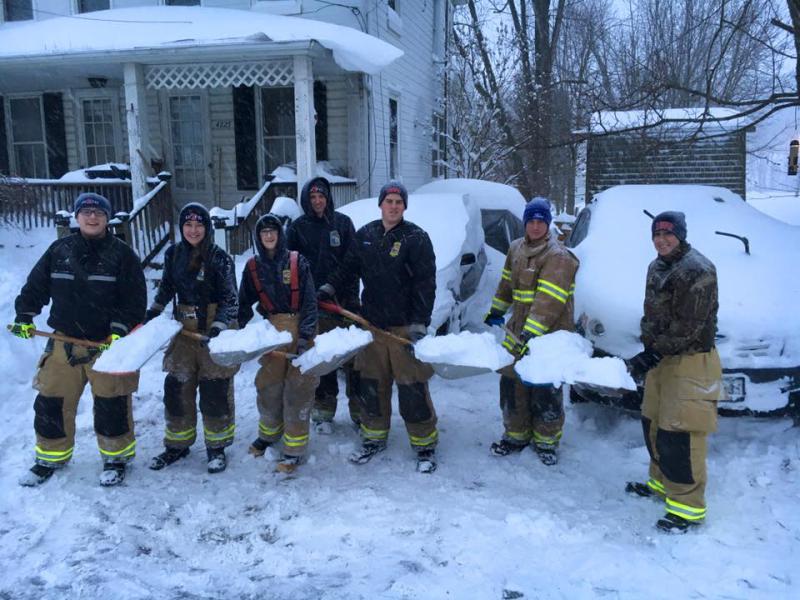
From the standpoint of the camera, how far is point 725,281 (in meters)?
4.68

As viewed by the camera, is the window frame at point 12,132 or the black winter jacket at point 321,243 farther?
the window frame at point 12,132

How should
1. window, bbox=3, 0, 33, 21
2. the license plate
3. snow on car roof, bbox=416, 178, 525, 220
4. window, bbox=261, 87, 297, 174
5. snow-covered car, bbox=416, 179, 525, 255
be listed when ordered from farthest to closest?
1. window, bbox=3, 0, 33, 21
2. window, bbox=261, 87, 297, 174
3. snow on car roof, bbox=416, 178, 525, 220
4. snow-covered car, bbox=416, 179, 525, 255
5. the license plate

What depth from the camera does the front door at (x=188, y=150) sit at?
12.6 meters

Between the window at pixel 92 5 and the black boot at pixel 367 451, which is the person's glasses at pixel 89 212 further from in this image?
the window at pixel 92 5

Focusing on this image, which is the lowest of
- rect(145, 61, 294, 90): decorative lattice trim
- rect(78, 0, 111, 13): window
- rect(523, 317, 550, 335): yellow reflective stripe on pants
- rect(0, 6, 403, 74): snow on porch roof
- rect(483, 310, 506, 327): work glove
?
rect(483, 310, 506, 327): work glove

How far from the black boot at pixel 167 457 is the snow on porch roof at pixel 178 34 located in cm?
674

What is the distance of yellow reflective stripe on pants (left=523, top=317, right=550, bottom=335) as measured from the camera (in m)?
4.14

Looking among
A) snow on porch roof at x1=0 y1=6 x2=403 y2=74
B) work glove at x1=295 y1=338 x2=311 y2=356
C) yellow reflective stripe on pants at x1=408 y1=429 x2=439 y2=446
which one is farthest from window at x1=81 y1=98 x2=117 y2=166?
yellow reflective stripe on pants at x1=408 y1=429 x2=439 y2=446

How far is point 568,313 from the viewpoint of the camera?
14.3ft

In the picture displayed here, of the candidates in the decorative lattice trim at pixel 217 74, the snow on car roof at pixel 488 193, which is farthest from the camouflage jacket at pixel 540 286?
the decorative lattice trim at pixel 217 74

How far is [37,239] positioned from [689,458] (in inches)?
366

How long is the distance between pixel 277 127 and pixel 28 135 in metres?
5.71

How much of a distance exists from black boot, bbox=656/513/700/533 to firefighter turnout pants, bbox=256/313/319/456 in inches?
89.9

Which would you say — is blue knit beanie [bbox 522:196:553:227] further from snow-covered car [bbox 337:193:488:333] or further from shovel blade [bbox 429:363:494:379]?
snow-covered car [bbox 337:193:488:333]
